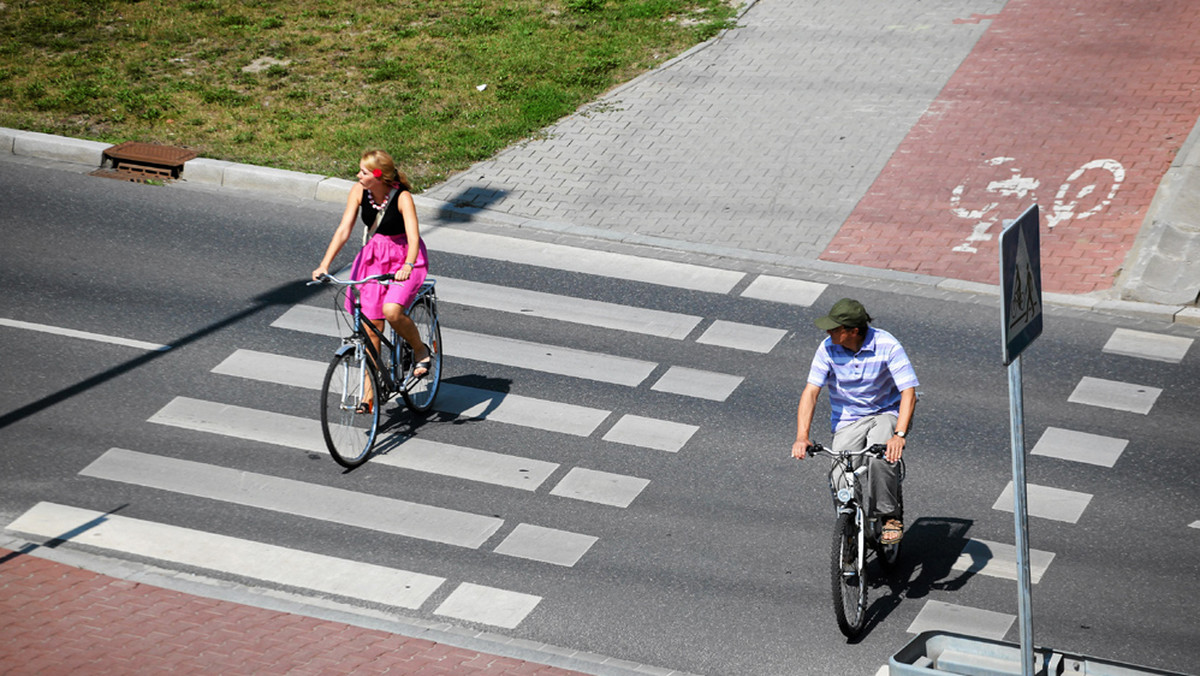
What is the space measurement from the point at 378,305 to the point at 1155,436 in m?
5.73

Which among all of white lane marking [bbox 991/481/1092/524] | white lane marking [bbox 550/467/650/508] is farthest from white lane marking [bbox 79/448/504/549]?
white lane marking [bbox 991/481/1092/524]

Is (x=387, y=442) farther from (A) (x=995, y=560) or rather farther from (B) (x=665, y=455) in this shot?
(A) (x=995, y=560)

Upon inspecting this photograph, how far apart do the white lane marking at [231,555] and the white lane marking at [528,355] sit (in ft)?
8.71

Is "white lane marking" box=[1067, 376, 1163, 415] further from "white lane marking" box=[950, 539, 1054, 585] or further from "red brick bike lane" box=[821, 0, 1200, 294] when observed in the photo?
"white lane marking" box=[950, 539, 1054, 585]

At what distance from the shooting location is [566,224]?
13.9 metres

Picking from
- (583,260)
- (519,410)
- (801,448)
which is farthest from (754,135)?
(801,448)

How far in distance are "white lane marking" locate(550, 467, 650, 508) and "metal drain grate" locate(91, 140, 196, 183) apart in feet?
25.1

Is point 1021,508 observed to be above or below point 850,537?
above

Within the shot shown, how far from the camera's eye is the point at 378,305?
961 centimetres

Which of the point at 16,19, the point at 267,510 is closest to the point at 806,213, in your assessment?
the point at 267,510

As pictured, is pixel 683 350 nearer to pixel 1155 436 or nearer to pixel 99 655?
pixel 1155 436

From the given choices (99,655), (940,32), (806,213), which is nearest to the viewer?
(99,655)

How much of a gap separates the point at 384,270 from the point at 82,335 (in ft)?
10.8

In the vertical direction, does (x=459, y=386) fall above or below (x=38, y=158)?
below
